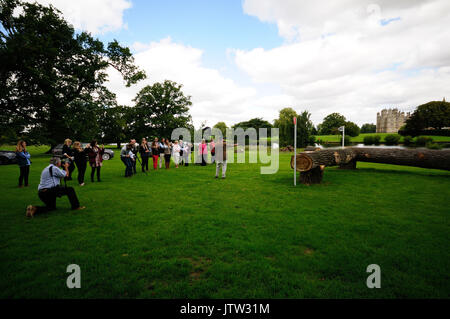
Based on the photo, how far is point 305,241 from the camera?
165 inches

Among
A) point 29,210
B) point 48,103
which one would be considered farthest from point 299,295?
point 48,103

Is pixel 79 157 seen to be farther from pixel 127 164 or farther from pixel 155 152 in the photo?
pixel 155 152

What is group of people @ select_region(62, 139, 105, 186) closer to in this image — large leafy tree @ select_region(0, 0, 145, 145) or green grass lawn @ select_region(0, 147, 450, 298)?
green grass lawn @ select_region(0, 147, 450, 298)

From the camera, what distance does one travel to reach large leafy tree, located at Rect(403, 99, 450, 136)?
56981 mm

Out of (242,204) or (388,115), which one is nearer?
(242,204)

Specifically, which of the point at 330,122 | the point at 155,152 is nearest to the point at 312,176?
the point at 155,152

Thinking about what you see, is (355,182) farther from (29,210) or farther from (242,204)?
(29,210)

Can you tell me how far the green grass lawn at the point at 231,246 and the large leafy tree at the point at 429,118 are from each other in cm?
6759

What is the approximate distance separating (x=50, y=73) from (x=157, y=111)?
2275 cm

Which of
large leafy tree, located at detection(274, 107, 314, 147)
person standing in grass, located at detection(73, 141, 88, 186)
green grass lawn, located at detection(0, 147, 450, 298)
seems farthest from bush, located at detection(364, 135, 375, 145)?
person standing in grass, located at detection(73, 141, 88, 186)

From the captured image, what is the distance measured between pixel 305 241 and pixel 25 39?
31510 millimetres

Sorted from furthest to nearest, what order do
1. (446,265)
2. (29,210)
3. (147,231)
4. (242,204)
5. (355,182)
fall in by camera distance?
1. (355,182)
2. (242,204)
3. (29,210)
4. (147,231)
5. (446,265)

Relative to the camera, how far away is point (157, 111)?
4541cm

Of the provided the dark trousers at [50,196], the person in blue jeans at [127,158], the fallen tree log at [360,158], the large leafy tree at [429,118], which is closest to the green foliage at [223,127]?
the fallen tree log at [360,158]
